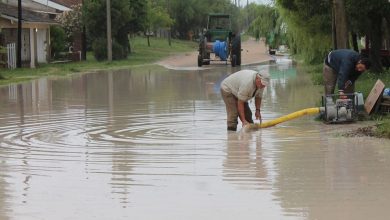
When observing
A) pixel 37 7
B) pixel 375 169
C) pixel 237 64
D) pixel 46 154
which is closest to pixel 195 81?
pixel 237 64

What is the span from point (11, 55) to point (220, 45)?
11.5 meters

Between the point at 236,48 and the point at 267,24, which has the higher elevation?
the point at 267,24

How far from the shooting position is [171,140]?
1111cm

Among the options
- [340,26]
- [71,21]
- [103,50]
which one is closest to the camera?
[340,26]

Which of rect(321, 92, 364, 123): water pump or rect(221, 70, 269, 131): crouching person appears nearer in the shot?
rect(221, 70, 269, 131): crouching person

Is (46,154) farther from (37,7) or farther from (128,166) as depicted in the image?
(37,7)

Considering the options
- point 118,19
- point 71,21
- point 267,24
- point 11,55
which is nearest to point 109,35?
point 118,19

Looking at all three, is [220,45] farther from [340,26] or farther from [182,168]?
[182,168]

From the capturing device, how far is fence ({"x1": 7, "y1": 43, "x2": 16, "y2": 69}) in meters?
38.4

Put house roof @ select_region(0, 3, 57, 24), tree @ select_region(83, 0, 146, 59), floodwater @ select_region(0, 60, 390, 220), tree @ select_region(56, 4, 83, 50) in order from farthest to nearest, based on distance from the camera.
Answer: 1. tree @ select_region(56, 4, 83, 50)
2. tree @ select_region(83, 0, 146, 59)
3. house roof @ select_region(0, 3, 57, 24)
4. floodwater @ select_region(0, 60, 390, 220)

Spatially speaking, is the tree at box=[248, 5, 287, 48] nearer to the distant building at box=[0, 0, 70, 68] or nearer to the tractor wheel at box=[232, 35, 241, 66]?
the tractor wheel at box=[232, 35, 241, 66]

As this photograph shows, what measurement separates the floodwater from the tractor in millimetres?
22996

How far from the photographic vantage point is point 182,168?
853 centimetres

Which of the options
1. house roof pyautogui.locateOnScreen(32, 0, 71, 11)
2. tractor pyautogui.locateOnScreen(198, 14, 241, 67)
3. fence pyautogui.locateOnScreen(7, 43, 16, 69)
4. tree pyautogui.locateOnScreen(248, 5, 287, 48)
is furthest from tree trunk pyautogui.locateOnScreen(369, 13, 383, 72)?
house roof pyautogui.locateOnScreen(32, 0, 71, 11)
